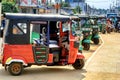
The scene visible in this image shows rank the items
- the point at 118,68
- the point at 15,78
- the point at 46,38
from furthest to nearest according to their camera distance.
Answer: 1. the point at 118,68
2. the point at 46,38
3. the point at 15,78

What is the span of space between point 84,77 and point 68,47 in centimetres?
134

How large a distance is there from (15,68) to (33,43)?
1.03 meters

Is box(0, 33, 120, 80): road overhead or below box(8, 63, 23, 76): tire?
below

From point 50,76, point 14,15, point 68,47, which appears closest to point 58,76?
point 50,76

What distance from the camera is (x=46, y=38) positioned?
12289mm

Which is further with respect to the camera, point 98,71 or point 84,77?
point 98,71

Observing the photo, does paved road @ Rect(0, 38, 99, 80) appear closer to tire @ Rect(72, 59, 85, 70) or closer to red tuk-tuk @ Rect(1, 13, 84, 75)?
tire @ Rect(72, 59, 85, 70)

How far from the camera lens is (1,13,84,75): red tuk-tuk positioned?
11.8m

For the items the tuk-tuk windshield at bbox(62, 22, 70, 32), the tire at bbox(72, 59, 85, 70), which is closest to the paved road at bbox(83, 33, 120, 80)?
the tire at bbox(72, 59, 85, 70)

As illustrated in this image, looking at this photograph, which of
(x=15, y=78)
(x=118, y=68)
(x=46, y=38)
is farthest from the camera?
(x=118, y=68)

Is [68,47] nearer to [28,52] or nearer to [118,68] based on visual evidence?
[28,52]

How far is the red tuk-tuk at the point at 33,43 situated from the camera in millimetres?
11797

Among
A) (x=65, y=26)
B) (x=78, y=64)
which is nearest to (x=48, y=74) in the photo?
(x=78, y=64)

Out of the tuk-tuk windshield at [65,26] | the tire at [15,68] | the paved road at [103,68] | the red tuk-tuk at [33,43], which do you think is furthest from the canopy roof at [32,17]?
the paved road at [103,68]
